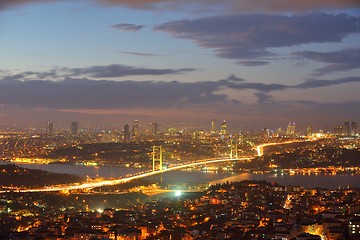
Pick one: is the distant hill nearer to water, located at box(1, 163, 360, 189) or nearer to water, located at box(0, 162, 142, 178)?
water, located at box(1, 163, 360, 189)

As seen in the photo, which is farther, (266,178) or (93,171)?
(93,171)

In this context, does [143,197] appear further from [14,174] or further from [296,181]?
[296,181]

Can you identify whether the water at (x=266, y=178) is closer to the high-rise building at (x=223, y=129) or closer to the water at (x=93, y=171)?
the water at (x=93, y=171)

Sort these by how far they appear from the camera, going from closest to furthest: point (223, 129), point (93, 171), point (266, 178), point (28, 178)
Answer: point (28, 178), point (266, 178), point (93, 171), point (223, 129)

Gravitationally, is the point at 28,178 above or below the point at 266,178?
above

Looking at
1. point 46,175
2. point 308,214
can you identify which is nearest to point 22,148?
point 46,175

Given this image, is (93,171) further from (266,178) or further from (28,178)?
(28,178)

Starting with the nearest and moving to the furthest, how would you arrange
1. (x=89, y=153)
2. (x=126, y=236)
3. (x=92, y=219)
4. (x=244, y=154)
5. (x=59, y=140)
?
(x=126, y=236) → (x=92, y=219) → (x=244, y=154) → (x=89, y=153) → (x=59, y=140)

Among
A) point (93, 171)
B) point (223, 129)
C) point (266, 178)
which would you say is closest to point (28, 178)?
point (93, 171)
